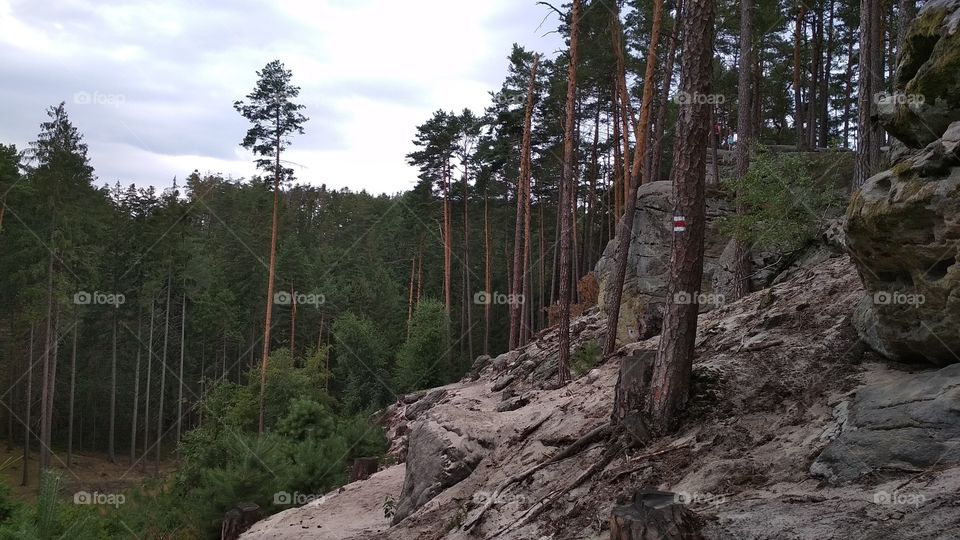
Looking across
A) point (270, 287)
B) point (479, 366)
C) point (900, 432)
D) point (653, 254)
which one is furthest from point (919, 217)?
point (270, 287)

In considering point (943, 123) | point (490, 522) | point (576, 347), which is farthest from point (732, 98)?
point (490, 522)

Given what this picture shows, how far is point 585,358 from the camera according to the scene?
1559cm

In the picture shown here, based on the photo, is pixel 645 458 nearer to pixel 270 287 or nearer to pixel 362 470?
pixel 362 470

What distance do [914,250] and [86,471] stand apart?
1723 inches

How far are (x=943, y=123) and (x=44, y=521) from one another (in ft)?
43.0

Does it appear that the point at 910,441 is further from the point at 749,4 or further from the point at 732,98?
the point at 732,98

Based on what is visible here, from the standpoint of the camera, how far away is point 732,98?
92.8ft

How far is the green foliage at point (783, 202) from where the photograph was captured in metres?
12.7

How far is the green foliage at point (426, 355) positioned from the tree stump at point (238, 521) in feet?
57.9

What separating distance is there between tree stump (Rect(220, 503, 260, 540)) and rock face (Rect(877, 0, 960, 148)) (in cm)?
1267

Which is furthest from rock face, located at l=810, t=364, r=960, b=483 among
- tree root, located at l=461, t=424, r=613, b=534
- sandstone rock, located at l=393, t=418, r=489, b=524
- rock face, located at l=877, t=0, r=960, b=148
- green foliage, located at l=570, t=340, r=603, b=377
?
green foliage, located at l=570, t=340, r=603, b=377

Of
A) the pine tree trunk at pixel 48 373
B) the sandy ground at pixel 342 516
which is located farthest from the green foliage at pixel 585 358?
the pine tree trunk at pixel 48 373

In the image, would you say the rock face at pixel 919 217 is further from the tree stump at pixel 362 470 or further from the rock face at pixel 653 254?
the tree stump at pixel 362 470

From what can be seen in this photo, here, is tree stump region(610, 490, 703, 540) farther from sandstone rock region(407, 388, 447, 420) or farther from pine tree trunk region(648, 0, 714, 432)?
sandstone rock region(407, 388, 447, 420)
